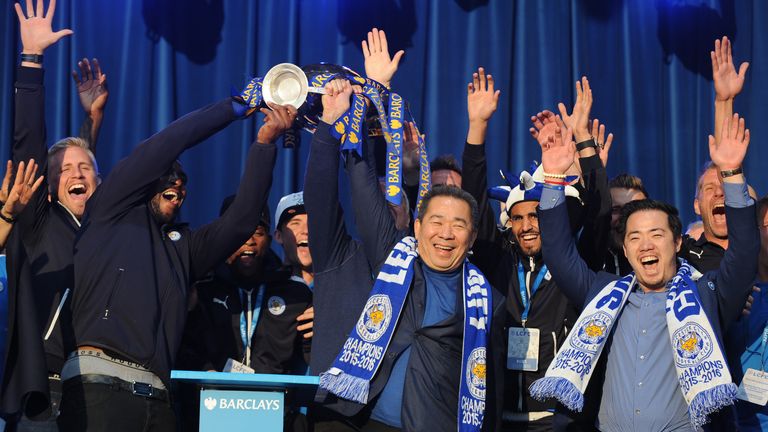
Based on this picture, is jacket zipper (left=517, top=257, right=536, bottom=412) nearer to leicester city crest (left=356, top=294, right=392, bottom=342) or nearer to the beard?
leicester city crest (left=356, top=294, right=392, bottom=342)

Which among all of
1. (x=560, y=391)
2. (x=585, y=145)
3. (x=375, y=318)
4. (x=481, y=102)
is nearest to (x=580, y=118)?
(x=585, y=145)

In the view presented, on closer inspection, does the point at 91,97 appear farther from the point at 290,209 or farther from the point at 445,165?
the point at 445,165

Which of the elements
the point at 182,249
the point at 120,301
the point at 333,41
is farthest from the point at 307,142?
the point at 120,301

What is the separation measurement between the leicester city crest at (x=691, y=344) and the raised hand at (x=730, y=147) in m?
0.56

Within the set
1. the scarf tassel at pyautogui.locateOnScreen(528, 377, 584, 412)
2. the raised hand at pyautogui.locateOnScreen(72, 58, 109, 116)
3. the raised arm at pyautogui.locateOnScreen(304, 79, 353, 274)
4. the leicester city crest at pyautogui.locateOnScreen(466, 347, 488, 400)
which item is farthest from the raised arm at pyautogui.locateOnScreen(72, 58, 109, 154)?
the scarf tassel at pyautogui.locateOnScreen(528, 377, 584, 412)

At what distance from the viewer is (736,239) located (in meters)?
3.38

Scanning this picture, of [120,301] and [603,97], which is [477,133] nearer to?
[120,301]

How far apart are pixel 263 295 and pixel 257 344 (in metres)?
0.19

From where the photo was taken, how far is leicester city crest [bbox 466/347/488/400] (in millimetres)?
3312

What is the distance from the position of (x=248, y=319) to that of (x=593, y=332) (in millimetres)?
1345

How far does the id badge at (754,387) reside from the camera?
12.1 feet

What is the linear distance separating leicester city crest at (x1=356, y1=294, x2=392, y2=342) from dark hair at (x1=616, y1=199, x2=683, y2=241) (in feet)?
2.86

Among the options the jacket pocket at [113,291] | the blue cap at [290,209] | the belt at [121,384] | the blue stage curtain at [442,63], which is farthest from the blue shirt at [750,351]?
the jacket pocket at [113,291]

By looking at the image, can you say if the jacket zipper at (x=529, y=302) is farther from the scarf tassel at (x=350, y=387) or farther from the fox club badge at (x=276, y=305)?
the fox club badge at (x=276, y=305)
